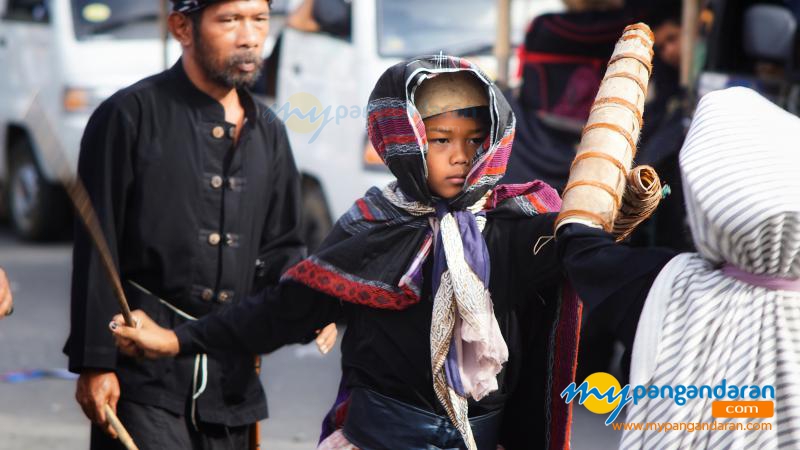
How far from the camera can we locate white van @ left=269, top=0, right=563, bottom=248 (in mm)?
8344

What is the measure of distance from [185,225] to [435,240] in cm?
105

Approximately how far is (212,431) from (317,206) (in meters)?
4.98

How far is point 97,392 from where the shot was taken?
3.72 m

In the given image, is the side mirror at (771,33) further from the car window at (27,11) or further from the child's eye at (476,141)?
the car window at (27,11)

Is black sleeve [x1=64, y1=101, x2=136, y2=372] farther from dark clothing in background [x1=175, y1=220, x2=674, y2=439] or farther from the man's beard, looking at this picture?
dark clothing in background [x1=175, y1=220, x2=674, y2=439]

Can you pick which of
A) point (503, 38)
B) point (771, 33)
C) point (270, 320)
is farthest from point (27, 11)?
point (270, 320)

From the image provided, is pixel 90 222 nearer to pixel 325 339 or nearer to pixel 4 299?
pixel 4 299

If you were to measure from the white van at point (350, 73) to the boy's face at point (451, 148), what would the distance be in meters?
4.94

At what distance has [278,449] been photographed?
6059 millimetres

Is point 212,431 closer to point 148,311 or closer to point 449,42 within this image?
point 148,311

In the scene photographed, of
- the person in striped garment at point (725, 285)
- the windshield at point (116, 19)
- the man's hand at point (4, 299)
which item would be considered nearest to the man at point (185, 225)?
the man's hand at point (4, 299)

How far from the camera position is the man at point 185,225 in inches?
149

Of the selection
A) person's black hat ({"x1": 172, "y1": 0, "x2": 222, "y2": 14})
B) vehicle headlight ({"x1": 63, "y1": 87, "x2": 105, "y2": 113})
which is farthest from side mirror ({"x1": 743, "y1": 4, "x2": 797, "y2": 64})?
vehicle headlight ({"x1": 63, "y1": 87, "x2": 105, "y2": 113})

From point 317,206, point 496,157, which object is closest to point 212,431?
point 496,157
